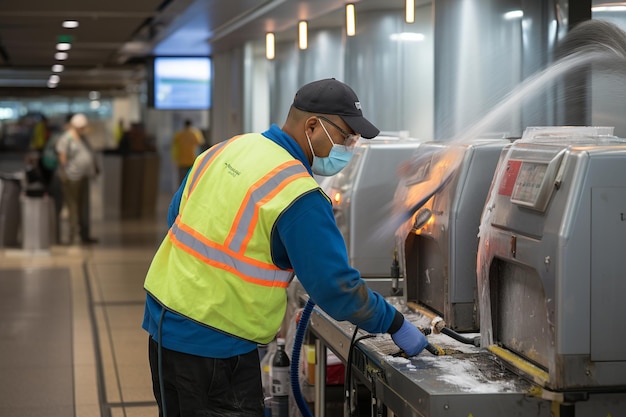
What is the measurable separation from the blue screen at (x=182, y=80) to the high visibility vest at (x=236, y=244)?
13.1 meters

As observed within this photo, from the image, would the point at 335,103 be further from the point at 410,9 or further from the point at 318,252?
the point at 410,9

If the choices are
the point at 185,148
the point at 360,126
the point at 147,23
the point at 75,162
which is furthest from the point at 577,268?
the point at 185,148

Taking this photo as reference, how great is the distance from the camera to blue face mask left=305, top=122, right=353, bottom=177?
3.12 metres

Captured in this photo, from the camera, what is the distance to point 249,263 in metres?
2.94

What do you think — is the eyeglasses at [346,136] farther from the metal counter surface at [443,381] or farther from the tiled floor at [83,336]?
the tiled floor at [83,336]

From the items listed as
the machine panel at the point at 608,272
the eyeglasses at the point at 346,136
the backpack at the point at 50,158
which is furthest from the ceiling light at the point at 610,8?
the backpack at the point at 50,158

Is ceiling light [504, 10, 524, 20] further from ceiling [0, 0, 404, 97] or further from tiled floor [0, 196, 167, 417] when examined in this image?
tiled floor [0, 196, 167, 417]

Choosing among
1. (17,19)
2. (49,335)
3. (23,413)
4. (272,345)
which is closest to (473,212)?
(272,345)

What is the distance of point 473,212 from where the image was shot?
139 inches

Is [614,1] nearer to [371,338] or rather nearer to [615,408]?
[371,338]

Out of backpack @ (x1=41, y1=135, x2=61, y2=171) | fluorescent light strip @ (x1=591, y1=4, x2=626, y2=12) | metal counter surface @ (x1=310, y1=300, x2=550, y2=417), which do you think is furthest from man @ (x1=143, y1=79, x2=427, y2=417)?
backpack @ (x1=41, y1=135, x2=61, y2=171)

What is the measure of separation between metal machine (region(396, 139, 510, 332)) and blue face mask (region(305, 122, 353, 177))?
0.55 meters

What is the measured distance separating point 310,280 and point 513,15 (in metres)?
2.74

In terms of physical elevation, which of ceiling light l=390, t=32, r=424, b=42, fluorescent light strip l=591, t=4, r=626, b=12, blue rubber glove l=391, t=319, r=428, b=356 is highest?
ceiling light l=390, t=32, r=424, b=42
